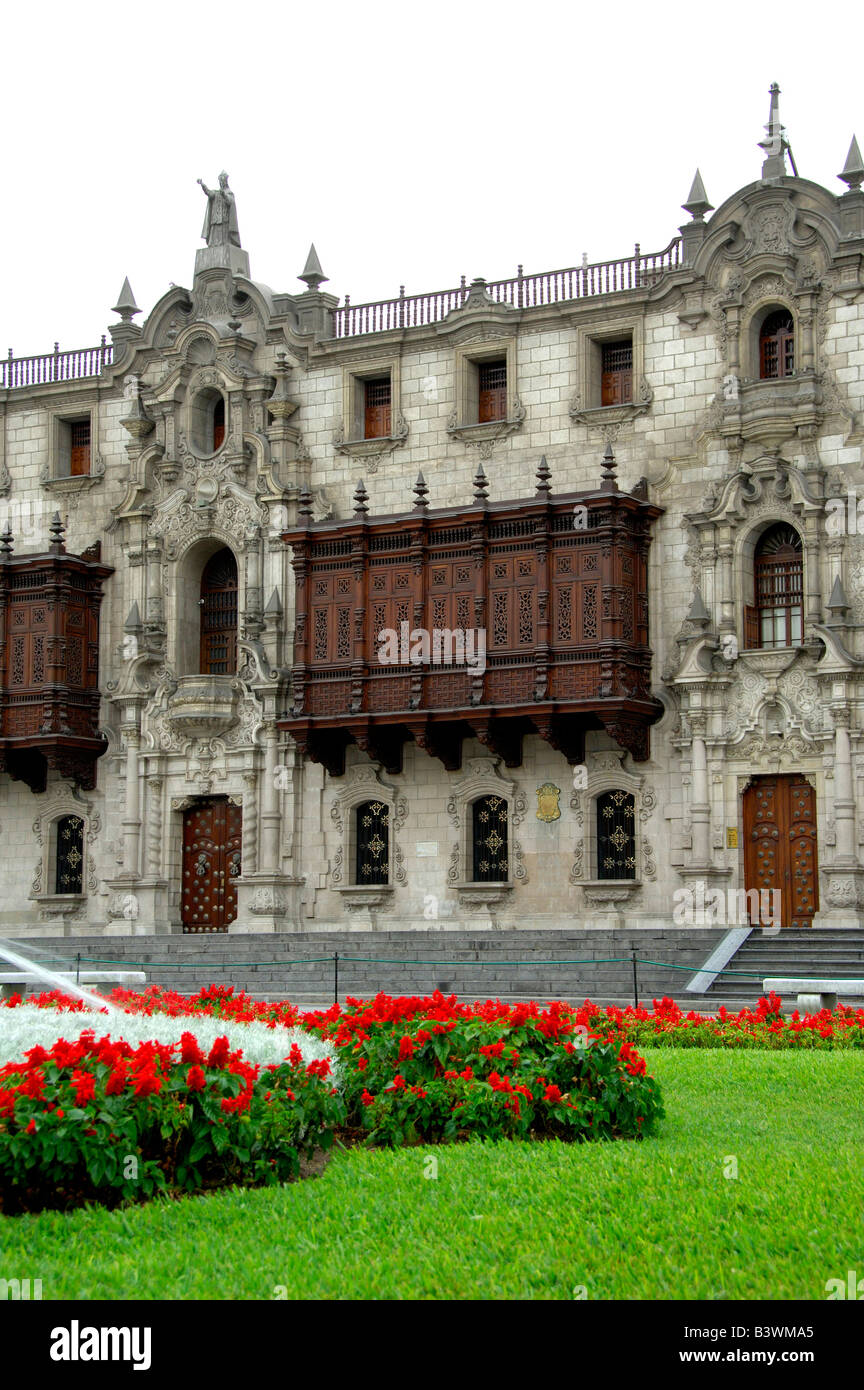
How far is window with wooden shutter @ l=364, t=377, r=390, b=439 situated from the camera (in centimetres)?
3559

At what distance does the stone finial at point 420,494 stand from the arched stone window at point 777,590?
6324 millimetres

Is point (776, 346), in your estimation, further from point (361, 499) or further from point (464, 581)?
point (361, 499)

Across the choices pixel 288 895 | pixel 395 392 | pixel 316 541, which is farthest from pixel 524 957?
pixel 395 392

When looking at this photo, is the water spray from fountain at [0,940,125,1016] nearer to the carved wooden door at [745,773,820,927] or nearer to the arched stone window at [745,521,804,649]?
the carved wooden door at [745,773,820,927]

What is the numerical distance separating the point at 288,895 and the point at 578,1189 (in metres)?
24.4

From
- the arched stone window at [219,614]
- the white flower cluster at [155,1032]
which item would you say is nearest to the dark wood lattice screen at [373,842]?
the arched stone window at [219,614]

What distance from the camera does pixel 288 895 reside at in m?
34.2

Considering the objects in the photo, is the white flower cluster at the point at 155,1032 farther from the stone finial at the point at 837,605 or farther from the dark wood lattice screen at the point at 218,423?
the dark wood lattice screen at the point at 218,423

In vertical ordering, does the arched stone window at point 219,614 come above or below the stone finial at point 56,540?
below

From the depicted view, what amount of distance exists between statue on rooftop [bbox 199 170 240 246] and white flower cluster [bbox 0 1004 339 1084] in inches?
1012

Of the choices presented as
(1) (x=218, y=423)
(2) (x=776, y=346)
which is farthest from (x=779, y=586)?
(1) (x=218, y=423)

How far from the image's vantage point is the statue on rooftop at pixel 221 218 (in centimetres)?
3794

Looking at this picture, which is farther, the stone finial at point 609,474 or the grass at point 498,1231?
the stone finial at point 609,474
